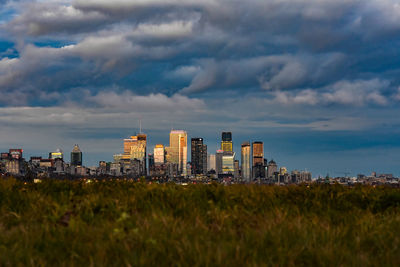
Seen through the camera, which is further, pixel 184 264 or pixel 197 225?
pixel 197 225

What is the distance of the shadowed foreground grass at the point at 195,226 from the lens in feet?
24.2

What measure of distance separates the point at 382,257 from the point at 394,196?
5.98 m

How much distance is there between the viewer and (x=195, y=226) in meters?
9.15

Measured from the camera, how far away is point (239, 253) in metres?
7.33

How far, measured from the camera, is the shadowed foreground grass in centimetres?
739

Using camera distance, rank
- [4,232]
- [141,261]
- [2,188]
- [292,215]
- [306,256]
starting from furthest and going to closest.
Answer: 1. [2,188]
2. [292,215]
3. [4,232]
4. [306,256]
5. [141,261]

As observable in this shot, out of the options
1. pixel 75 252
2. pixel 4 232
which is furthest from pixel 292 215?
pixel 4 232

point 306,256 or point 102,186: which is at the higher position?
point 102,186

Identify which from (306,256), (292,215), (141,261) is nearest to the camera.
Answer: (141,261)

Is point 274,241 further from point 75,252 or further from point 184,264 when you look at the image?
point 75,252

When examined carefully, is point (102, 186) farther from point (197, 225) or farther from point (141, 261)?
point (141, 261)

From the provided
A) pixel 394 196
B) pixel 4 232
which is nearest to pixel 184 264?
pixel 4 232

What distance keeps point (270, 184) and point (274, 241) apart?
625 centimetres

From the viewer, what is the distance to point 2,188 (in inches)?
511
